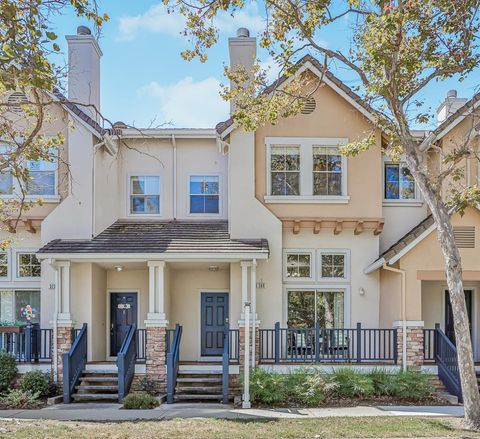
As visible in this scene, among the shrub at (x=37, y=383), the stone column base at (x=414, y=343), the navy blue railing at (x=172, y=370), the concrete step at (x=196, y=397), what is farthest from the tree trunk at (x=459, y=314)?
the shrub at (x=37, y=383)

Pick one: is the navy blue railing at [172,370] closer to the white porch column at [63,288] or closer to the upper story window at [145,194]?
the white porch column at [63,288]

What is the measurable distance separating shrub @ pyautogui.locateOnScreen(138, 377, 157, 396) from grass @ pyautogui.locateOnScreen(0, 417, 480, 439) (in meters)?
3.34

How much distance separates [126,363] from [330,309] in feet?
18.8

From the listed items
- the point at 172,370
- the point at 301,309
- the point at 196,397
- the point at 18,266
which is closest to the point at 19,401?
the point at 172,370

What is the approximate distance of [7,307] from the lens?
1519 cm

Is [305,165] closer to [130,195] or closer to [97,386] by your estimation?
[130,195]

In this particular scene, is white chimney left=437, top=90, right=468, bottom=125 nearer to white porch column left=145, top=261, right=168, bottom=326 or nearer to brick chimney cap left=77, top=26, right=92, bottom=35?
white porch column left=145, top=261, right=168, bottom=326

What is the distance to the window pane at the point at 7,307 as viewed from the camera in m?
15.2

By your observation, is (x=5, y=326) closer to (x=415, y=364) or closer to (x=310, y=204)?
(x=310, y=204)

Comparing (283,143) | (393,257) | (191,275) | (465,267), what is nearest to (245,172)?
(283,143)

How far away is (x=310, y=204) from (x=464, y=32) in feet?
19.1

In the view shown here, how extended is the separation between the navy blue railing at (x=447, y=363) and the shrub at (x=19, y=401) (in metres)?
9.67

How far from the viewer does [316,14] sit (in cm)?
1116

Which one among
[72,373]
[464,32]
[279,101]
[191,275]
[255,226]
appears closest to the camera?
[464,32]
